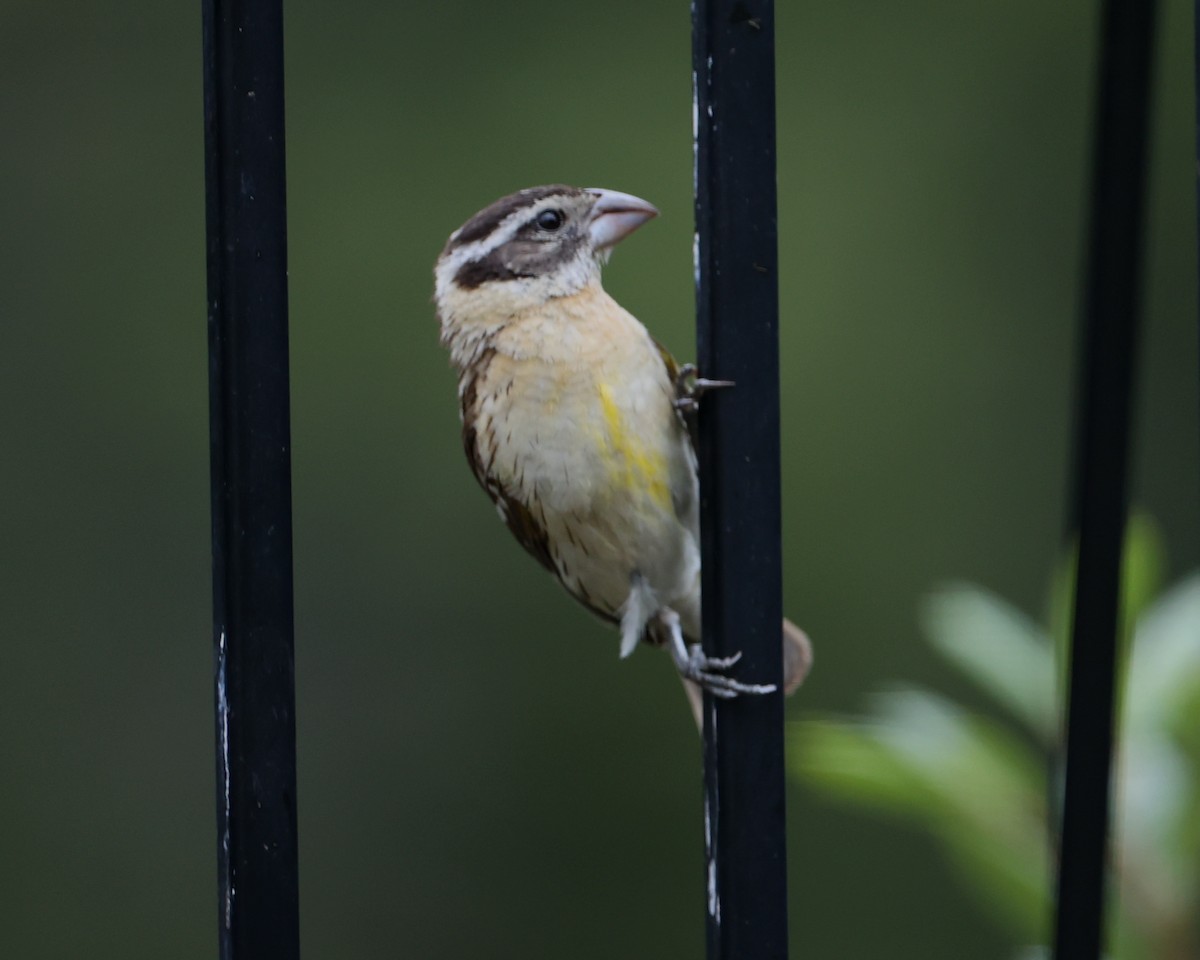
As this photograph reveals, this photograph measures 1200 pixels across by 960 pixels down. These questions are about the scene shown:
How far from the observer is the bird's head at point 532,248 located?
6.13ft

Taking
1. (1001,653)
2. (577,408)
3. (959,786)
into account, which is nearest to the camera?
(577,408)

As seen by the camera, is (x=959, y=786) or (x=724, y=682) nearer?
(x=724, y=682)

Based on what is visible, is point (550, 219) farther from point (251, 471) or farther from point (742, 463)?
point (251, 471)

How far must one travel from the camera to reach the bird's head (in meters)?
1.87

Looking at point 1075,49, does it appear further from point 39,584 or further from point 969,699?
point 39,584

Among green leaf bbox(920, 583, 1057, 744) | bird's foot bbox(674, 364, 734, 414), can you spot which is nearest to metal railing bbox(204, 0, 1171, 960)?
bird's foot bbox(674, 364, 734, 414)

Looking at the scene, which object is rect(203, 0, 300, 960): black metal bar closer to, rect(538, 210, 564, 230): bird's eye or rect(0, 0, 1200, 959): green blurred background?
rect(538, 210, 564, 230): bird's eye

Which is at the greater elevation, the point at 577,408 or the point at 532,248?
the point at 532,248

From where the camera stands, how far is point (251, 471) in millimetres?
963

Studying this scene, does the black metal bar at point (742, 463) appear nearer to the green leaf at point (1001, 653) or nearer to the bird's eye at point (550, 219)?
the bird's eye at point (550, 219)

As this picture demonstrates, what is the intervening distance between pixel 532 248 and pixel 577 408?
258 mm

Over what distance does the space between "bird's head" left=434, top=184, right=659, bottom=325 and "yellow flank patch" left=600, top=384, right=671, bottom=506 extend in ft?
0.65

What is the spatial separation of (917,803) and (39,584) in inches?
98.9

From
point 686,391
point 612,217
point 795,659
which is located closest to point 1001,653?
point 795,659
